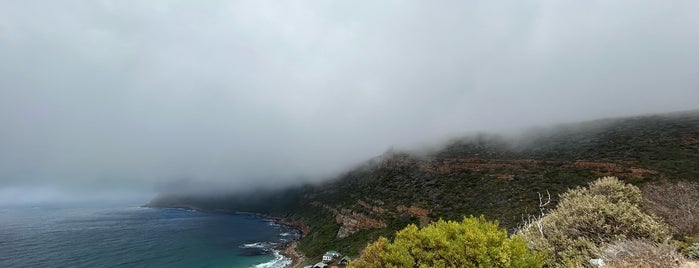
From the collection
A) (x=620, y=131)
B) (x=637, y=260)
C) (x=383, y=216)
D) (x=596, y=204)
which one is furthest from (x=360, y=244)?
(x=637, y=260)

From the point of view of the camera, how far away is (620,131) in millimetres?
104125

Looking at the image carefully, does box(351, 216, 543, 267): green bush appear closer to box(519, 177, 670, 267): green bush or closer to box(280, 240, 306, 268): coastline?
box(519, 177, 670, 267): green bush

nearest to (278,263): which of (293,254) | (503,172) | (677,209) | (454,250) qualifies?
(293,254)

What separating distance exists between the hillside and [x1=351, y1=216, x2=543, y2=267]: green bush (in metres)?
55.3

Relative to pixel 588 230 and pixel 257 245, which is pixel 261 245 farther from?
pixel 588 230

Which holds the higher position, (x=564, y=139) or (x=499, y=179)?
(x=564, y=139)

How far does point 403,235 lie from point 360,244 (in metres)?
96.5

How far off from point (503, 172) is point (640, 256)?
94505 millimetres

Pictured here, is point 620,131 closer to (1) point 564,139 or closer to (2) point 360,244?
(1) point 564,139

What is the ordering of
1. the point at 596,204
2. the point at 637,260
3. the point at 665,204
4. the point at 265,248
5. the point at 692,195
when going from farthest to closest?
the point at 265,248, the point at 692,195, the point at 665,204, the point at 596,204, the point at 637,260

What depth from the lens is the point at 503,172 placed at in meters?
100

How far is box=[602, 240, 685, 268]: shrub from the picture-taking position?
36.1 feet

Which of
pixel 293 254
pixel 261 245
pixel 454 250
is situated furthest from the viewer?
pixel 261 245

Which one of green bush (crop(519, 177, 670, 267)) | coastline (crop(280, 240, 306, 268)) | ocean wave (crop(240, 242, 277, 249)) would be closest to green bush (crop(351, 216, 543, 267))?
green bush (crop(519, 177, 670, 267))
